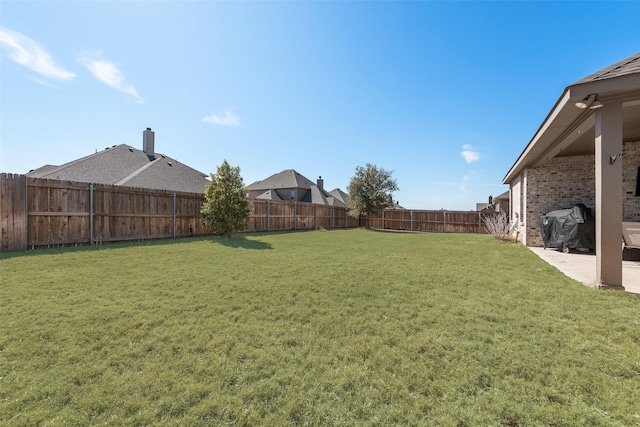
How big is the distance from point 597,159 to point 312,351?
533 cm

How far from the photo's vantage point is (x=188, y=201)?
1088 centimetres

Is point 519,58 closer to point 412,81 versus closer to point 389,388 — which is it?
point 412,81

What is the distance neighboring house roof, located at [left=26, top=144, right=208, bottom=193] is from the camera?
42.3 feet

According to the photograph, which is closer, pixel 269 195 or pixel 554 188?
pixel 554 188

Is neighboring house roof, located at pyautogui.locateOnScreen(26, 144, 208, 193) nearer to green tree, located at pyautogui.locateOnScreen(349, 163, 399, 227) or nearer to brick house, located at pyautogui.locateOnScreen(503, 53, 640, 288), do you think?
green tree, located at pyautogui.locateOnScreen(349, 163, 399, 227)

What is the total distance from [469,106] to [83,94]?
14883 mm

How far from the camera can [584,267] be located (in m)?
5.80

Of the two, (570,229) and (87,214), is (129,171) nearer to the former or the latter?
(87,214)

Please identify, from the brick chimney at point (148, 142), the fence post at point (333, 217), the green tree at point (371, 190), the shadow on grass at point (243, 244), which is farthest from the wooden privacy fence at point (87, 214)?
the green tree at point (371, 190)

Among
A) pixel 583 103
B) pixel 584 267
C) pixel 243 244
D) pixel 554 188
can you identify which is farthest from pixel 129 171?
pixel 554 188

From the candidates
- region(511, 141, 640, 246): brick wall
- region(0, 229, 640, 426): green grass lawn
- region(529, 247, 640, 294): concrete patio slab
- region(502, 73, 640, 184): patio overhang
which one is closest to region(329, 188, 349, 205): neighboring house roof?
region(511, 141, 640, 246): brick wall

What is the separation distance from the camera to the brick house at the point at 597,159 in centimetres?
399

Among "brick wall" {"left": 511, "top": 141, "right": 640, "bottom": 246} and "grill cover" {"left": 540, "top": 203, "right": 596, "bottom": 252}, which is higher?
"brick wall" {"left": 511, "top": 141, "right": 640, "bottom": 246}

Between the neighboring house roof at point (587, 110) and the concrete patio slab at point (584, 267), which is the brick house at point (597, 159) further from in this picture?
the concrete patio slab at point (584, 267)
